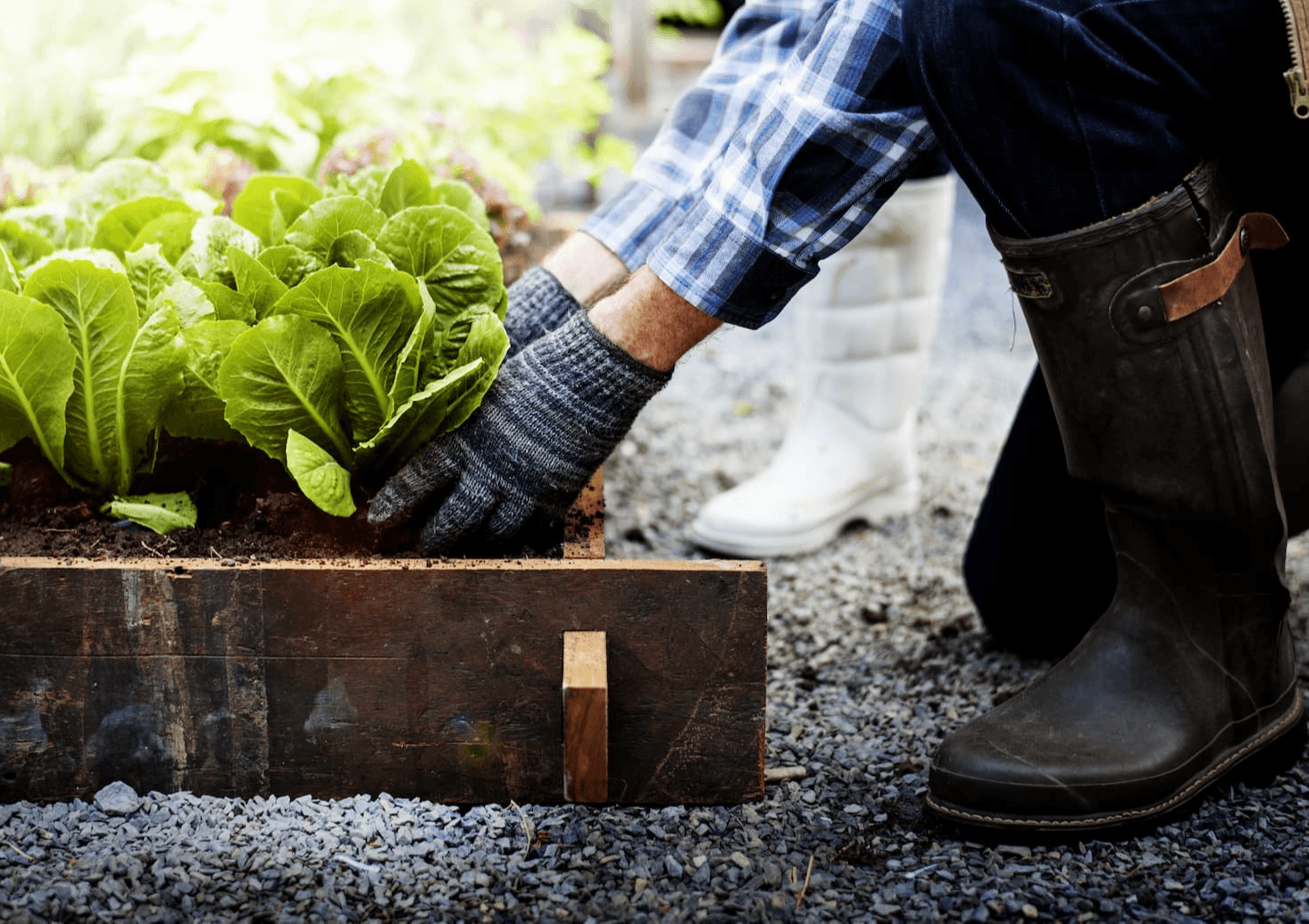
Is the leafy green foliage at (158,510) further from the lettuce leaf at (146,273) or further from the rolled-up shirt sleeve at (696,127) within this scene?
the rolled-up shirt sleeve at (696,127)

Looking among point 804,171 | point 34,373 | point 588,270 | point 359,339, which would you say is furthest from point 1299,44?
point 34,373

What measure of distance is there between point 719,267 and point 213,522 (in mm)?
704

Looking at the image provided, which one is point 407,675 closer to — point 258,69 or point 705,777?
point 705,777

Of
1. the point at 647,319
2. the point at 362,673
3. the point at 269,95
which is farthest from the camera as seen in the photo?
the point at 269,95

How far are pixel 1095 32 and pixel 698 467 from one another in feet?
5.46

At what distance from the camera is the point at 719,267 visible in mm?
1274

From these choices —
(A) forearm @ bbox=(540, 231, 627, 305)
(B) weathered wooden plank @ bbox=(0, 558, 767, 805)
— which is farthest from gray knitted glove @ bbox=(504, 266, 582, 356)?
(B) weathered wooden plank @ bbox=(0, 558, 767, 805)

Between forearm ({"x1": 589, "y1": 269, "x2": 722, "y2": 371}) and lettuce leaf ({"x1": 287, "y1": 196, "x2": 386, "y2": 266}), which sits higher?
lettuce leaf ({"x1": 287, "y1": 196, "x2": 386, "y2": 266})

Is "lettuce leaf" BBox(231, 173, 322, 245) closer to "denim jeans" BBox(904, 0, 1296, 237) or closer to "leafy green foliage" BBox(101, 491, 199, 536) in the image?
"leafy green foliage" BBox(101, 491, 199, 536)

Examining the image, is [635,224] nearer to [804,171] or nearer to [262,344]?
[804,171]

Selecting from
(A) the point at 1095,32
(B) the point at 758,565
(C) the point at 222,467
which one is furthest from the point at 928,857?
(C) the point at 222,467

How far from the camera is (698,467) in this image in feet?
8.87

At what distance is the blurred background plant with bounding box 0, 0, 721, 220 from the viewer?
2.38 metres

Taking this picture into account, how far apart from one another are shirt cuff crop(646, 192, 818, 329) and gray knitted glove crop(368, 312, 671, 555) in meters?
0.10
